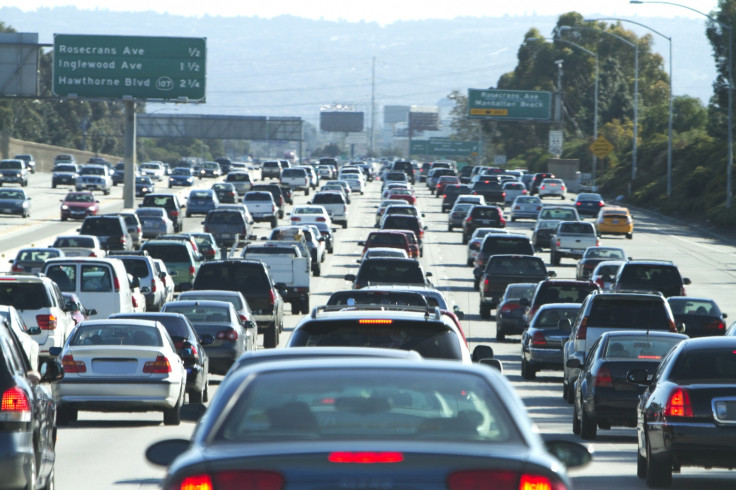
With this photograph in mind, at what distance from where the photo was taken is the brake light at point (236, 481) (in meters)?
5.47

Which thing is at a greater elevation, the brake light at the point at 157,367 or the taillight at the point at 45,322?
the brake light at the point at 157,367

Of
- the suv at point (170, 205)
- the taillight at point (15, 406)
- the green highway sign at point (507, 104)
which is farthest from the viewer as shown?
the green highway sign at point (507, 104)

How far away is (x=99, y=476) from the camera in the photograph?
14.2 metres

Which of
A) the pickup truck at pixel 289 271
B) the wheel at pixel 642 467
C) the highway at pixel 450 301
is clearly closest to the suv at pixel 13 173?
the highway at pixel 450 301

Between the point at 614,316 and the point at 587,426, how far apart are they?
5188 millimetres

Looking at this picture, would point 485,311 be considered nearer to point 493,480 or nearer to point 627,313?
point 627,313

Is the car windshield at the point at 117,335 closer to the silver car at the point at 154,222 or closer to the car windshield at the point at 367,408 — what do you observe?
the car windshield at the point at 367,408

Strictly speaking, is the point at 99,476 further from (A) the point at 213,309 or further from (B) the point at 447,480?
(A) the point at 213,309

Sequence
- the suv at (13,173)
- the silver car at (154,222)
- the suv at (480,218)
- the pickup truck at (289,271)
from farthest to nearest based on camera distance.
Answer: the suv at (13,173)
the suv at (480,218)
the silver car at (154,222)
the pickup truck at (289,271)

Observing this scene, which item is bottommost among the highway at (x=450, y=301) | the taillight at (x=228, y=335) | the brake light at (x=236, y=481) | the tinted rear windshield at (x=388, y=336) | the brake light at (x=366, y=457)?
the highway at (x=450, y=301)

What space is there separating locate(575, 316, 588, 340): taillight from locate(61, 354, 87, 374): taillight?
7.75 m

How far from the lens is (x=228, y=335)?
966 inches

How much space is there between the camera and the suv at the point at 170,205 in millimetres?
64375

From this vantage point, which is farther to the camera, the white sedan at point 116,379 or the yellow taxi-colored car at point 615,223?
the yellow taxi-colored car at point 615,223
